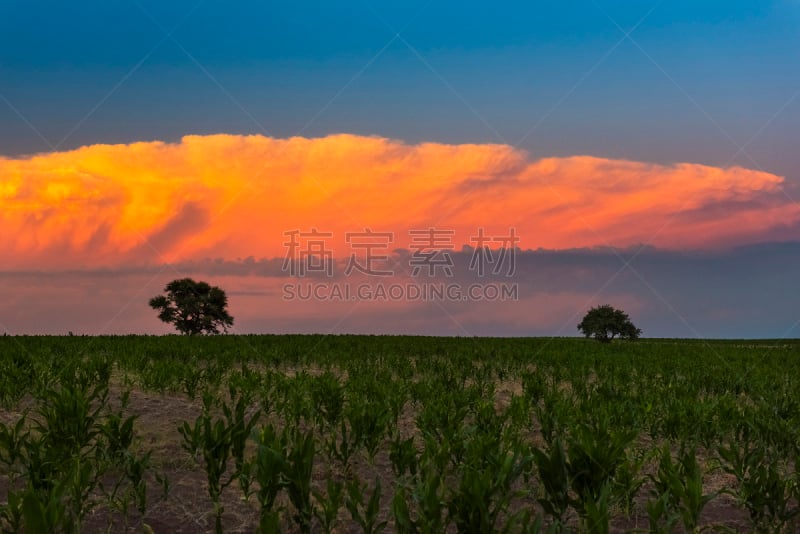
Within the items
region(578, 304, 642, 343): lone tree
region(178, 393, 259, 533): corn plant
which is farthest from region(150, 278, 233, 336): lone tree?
region(178, 393, 259, 533): corn plant

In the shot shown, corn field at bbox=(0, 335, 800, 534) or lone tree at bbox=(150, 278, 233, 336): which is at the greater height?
lone tree at bbox=(150, 278, 233, 336)

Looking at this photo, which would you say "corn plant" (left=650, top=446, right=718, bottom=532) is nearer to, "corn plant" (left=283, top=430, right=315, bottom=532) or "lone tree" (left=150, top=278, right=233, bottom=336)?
"corn plant" (left=283, top=430, right=315, bottom=532)

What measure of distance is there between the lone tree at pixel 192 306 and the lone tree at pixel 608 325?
38457 millimetres

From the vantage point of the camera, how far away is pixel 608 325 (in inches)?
2621

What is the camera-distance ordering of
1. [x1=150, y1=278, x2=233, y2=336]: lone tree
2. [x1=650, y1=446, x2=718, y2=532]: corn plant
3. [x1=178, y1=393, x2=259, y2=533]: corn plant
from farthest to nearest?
[x1=150, y1=278, x2=233, y2=336]: lone tree → [x1=178, y1=393, x2=259, y2=533]: corn plant → [x1=650, y1=446, x2=718, y2=532]: corn plant

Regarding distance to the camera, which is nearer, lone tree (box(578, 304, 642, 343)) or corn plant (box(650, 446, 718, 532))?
corn plant (box(650, 446, 718, 532))

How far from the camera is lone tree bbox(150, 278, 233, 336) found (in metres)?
57.2

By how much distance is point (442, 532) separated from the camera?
16.0ft

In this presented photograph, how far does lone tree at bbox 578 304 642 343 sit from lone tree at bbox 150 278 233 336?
38.5 m

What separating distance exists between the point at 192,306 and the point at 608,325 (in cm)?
4331

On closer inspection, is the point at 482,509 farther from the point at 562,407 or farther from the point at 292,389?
the point at 292,389

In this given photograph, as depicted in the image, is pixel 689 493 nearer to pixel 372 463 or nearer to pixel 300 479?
pixel 300 479

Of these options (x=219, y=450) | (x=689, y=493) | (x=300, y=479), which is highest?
(x=219, y=450)

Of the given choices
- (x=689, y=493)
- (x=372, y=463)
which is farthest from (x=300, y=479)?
(x=689, y=493)
